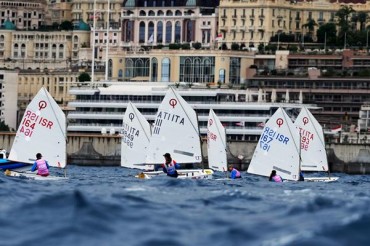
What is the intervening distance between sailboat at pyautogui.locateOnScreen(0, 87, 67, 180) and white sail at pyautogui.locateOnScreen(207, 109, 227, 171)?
1638cm

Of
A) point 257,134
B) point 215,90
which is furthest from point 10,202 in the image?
point 215,90

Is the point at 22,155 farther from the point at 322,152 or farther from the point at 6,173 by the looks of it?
the point at 322,152

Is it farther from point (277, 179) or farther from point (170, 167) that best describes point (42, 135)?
point (277, 179)

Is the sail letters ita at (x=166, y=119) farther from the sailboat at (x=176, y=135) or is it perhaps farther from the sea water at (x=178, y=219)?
the sea water at (x=178, y=219)

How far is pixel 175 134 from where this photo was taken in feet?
302

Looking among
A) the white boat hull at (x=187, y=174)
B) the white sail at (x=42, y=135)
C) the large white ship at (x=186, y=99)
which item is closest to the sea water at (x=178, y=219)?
the white boat hull at (x=187, y=174)

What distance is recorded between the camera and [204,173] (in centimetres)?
8944

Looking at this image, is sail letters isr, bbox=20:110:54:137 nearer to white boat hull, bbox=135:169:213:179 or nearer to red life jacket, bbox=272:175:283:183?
white boat hull, bbox=135:169:213:179

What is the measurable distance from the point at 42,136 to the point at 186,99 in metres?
104

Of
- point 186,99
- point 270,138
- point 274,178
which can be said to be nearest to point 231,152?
point 186,99

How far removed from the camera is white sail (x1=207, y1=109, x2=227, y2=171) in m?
105

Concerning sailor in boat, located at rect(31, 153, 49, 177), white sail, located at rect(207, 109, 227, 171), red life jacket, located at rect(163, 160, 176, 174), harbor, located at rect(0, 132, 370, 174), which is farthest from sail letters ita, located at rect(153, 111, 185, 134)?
harbor, located at rect(0, 132, 370, 174)

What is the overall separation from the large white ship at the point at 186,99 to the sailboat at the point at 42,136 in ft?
307

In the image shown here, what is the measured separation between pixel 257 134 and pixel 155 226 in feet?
433
